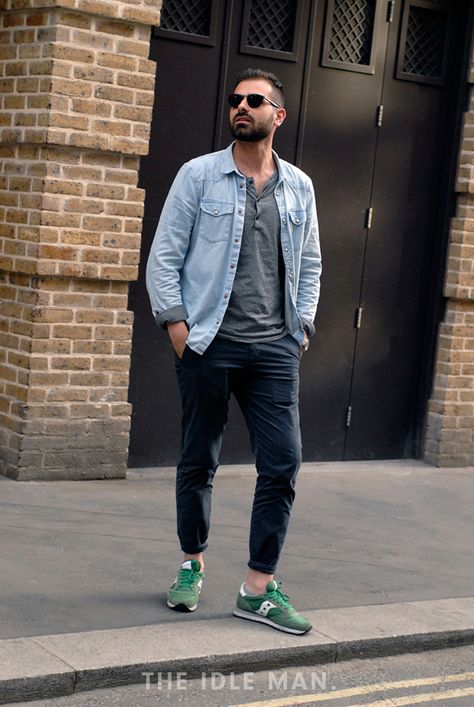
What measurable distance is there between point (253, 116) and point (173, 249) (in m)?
0.64

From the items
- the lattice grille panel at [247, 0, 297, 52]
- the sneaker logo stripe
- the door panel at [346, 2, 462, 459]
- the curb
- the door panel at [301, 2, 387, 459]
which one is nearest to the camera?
the curb

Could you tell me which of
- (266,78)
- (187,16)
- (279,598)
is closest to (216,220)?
→ (266,78)

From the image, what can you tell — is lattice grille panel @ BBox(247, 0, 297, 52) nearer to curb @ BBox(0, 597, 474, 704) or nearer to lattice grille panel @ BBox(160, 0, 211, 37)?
lattice grille panel @ BBox(160, 0, 211, 37)

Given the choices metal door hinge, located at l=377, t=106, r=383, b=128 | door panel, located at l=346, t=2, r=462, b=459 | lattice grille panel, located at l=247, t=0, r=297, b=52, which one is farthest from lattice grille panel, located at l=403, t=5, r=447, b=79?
lattice grille panel, located at l=247, t=0, r=297, b=52

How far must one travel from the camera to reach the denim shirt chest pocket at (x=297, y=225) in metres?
5.64

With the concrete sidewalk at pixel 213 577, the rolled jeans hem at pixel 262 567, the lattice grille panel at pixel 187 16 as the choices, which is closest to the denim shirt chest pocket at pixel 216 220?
the rolled jeans hem at pixel 262 567

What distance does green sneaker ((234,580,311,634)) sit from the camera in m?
5.50

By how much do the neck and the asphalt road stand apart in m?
2.08

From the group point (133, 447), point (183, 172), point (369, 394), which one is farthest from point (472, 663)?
point (369, 394)

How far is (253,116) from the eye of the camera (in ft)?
17.9

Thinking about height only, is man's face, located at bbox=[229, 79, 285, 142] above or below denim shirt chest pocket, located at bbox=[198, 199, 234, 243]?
above

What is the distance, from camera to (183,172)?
217 inches

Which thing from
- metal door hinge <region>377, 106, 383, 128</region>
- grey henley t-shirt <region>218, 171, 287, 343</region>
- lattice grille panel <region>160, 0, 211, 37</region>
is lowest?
grey henley t-shirt <region>218, 171, 287, 343</region>

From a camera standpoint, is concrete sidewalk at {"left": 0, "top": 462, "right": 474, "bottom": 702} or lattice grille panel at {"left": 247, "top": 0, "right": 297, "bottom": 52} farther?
lattice grille panel at {"left": 247, "top": 0, "right": 297, "bottom": 52}
